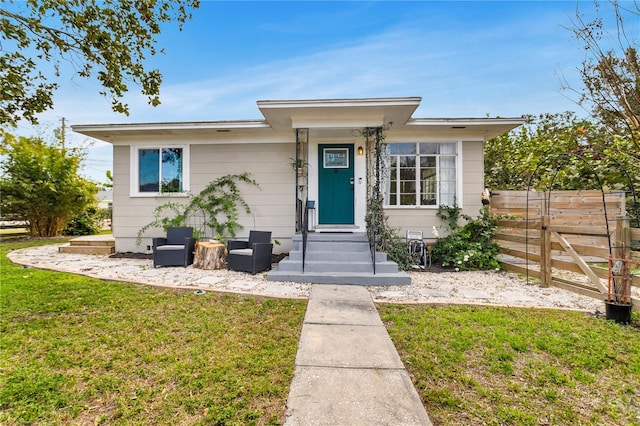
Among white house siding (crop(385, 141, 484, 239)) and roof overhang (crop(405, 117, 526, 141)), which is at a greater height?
roof overhang (crop(405, 117, 526, 141))

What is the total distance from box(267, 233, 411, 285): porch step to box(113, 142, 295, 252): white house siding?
4.64ft

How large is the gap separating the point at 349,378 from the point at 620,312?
3395mm

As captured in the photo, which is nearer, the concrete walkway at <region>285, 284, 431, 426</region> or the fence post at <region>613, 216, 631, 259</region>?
the concrete walkway at <region>285, 284, 431, 426</region>

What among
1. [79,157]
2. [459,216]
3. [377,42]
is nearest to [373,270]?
[459,216]

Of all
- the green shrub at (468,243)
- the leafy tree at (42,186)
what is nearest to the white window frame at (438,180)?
the green shrub at (468,243)

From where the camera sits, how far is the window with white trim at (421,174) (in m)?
7.11

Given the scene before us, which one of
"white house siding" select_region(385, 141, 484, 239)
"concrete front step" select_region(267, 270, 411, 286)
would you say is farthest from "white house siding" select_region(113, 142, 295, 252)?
"white house siding" select_region(385, 141, 484, 239)

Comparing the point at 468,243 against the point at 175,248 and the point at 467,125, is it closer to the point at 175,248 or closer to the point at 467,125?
the point at 467,125

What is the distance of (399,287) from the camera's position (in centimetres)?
495

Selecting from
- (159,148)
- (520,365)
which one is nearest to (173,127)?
(159,148)

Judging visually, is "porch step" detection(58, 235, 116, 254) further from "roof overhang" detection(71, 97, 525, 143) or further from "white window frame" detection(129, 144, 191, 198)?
"roof overhang" detection(71, 97, 525, 143)

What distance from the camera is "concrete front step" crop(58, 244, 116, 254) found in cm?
762

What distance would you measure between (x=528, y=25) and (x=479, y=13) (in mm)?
1773

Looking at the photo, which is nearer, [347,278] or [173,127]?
[347,278]
